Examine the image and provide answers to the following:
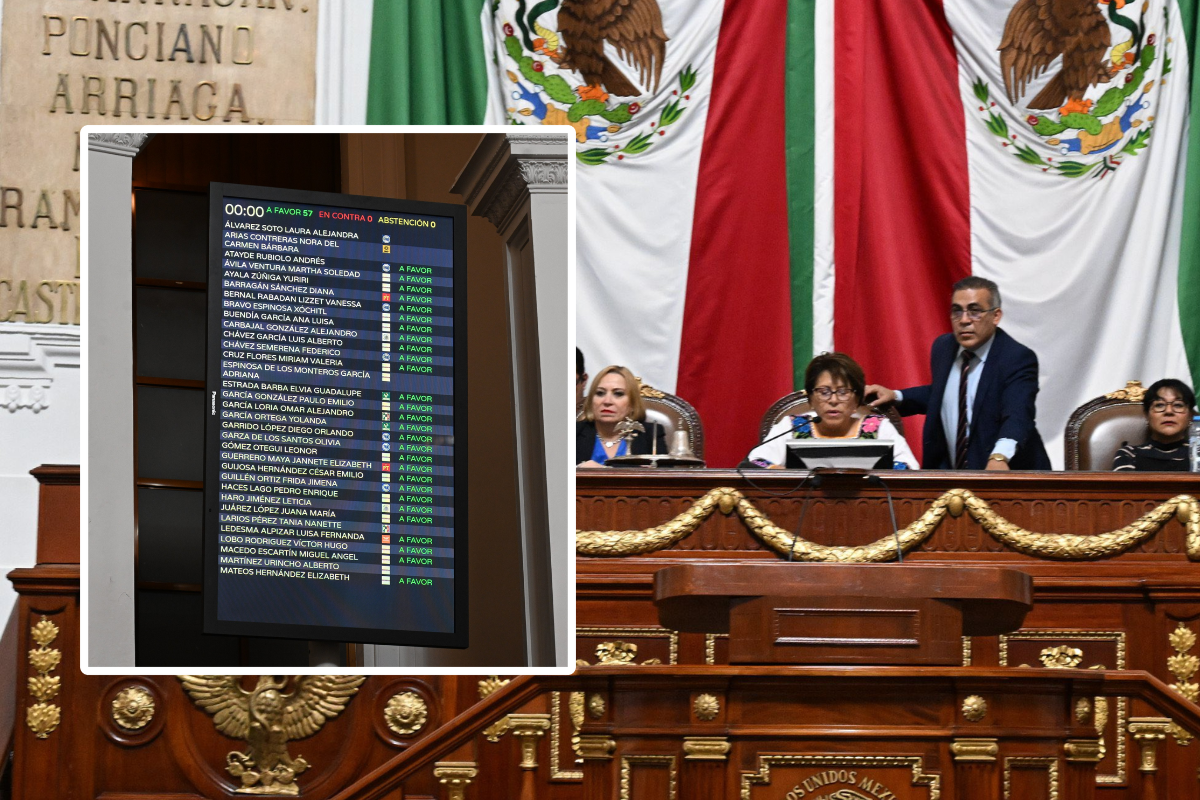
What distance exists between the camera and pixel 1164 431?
6.33 metres

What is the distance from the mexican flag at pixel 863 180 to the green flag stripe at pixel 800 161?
0.01 m

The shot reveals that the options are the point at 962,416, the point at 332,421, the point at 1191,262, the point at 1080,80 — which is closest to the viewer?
the point at 332,421

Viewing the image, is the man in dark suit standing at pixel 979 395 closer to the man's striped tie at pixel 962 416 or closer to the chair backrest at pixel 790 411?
the man's striped tie at pixel 962 416

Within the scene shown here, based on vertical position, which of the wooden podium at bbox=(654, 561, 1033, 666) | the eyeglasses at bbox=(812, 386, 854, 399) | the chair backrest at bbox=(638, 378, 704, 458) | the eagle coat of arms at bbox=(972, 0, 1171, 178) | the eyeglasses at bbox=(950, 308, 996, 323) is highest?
the eagle coat of arms at bbox=(972, 0, 1171, 178)

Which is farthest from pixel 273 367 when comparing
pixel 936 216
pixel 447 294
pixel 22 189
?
pixel 936 216

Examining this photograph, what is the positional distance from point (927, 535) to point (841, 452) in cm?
44

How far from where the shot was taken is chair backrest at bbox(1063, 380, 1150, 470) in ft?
21.9

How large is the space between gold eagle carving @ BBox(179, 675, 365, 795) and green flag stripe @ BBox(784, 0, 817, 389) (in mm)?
3498

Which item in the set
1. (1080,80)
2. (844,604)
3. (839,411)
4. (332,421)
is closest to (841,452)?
(839,411)

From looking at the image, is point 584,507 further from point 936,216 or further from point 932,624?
point 936,216

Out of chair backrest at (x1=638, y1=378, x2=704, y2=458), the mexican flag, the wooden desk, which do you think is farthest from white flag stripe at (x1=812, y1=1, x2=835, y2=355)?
the wooden desk

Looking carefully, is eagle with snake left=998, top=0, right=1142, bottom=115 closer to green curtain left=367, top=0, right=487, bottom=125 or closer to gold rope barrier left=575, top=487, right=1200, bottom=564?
green curtain left=367, top=0, right=487, bottom=125

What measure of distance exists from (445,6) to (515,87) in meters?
0.51

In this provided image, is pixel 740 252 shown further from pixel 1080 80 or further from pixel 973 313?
pixel 973 313
